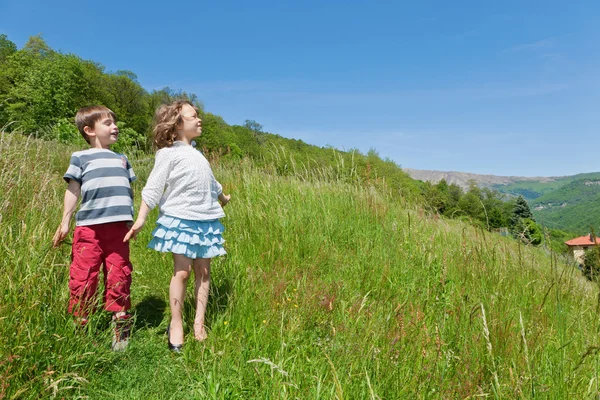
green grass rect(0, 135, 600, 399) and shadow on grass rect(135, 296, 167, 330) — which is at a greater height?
green grass rect(0, 135, 600, 399)

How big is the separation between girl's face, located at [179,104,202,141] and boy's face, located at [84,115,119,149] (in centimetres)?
57

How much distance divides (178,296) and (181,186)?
0.73 m

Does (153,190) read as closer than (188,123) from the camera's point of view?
Yes

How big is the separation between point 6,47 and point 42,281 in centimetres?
6245

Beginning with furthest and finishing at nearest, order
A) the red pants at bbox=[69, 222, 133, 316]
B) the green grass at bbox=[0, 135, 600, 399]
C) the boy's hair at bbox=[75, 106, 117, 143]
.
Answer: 1. the boy's hair at bbox=[75, 106, 117, 143]
2. the red pants at bbox=[69, 222, 133, 316]
3. the green grass at bbox=[0, 135, 600, 399]

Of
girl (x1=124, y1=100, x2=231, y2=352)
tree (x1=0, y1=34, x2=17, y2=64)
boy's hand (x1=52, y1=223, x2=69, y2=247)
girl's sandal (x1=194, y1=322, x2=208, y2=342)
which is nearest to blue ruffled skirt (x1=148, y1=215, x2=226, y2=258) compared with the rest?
girl (x1=124, y1=100, x2=231, y2=352)

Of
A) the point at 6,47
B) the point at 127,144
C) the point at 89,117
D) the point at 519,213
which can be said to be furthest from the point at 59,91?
the point at 519,213

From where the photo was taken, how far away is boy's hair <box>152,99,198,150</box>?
2539 millimetres

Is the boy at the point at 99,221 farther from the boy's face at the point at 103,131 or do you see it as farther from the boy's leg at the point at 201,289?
the boy's leg at the point at 201,289

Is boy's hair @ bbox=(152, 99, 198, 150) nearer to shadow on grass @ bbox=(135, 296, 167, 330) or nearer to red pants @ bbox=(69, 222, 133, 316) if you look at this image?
red pants @ bbox=(69, 222, 133, 316)

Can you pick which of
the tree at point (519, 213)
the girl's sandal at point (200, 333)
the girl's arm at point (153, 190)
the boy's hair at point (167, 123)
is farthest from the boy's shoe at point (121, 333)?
the tree at point (519, 213)

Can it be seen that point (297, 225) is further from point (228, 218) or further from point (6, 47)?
point (6, 47)

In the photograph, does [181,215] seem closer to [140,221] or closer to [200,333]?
[140,221]

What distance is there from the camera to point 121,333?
95.2 inches
